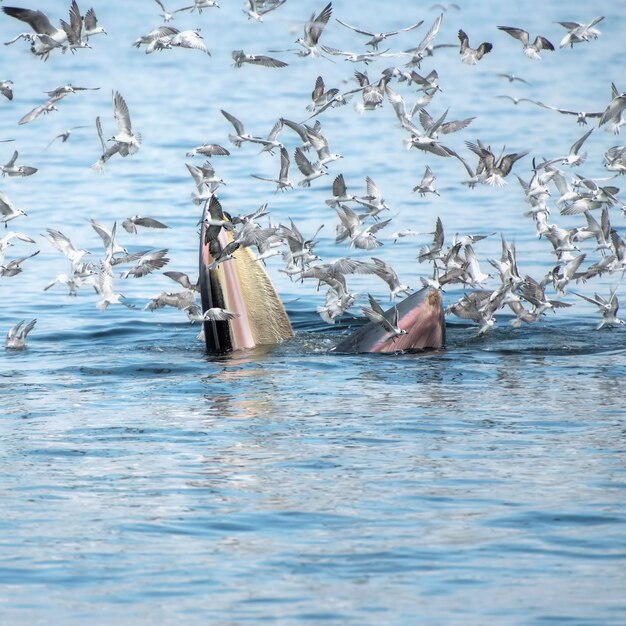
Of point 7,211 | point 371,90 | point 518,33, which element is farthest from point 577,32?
point 7,211

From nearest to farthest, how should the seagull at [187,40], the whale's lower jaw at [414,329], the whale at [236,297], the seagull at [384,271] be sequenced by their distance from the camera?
the whale at [236,297]
the whale's lower jaw at [414,329]
the seagull at [384,271]
the seagull at [187,40]

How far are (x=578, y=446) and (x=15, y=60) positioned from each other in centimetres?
4417

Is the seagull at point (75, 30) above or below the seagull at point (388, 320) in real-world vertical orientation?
above

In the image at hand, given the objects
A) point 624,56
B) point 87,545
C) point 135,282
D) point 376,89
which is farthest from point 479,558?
point 624,56

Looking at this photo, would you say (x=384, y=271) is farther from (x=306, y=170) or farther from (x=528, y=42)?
(x=528, y=42)

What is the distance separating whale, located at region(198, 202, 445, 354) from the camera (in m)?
16.0

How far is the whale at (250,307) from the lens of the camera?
52.4ft

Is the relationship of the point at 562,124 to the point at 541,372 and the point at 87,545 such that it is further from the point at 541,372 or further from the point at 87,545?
the point at 87,545

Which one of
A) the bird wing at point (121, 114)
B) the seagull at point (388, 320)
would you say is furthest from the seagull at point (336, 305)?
the bird wing at point (121, 114)

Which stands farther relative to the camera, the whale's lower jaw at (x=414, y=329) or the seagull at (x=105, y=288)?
the seagull at (x=105, y=288)

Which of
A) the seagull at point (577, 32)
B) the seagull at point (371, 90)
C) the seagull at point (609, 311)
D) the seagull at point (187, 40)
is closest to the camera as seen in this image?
the seagull at point (609, 311)

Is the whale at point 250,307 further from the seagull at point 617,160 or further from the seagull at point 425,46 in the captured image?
the seagull at point 425,46

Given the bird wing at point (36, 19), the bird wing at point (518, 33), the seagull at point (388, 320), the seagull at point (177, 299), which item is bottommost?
the seagull at point (388, 320)

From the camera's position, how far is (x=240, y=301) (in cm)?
1630
